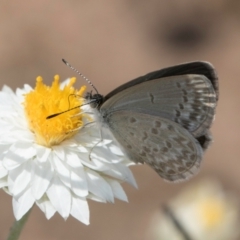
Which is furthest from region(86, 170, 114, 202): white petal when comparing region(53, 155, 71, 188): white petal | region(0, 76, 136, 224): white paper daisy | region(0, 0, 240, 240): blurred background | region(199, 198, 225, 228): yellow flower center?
region(0, 0, 240, 240): blurred background

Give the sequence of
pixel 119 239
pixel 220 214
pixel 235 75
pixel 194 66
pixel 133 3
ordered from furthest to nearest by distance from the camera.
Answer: pixel 133 3 → pixel 235 75 → pixel 119 239 → pixel 220 214 → pixel 194 66

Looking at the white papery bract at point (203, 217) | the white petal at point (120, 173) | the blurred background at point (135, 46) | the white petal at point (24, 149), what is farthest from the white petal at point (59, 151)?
the blurred background at point (135, 46)

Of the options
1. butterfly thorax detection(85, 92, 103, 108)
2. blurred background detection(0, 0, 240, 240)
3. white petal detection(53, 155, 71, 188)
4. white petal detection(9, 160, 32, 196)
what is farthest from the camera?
blurred background detection(0, 0, 240, 240)

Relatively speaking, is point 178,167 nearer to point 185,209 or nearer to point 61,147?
point 61,147

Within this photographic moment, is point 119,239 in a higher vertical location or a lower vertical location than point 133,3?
lower

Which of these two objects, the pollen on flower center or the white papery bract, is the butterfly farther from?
the white papery bract

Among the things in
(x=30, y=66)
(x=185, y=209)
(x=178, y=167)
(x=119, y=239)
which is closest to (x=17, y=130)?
(x=178, y=167)
